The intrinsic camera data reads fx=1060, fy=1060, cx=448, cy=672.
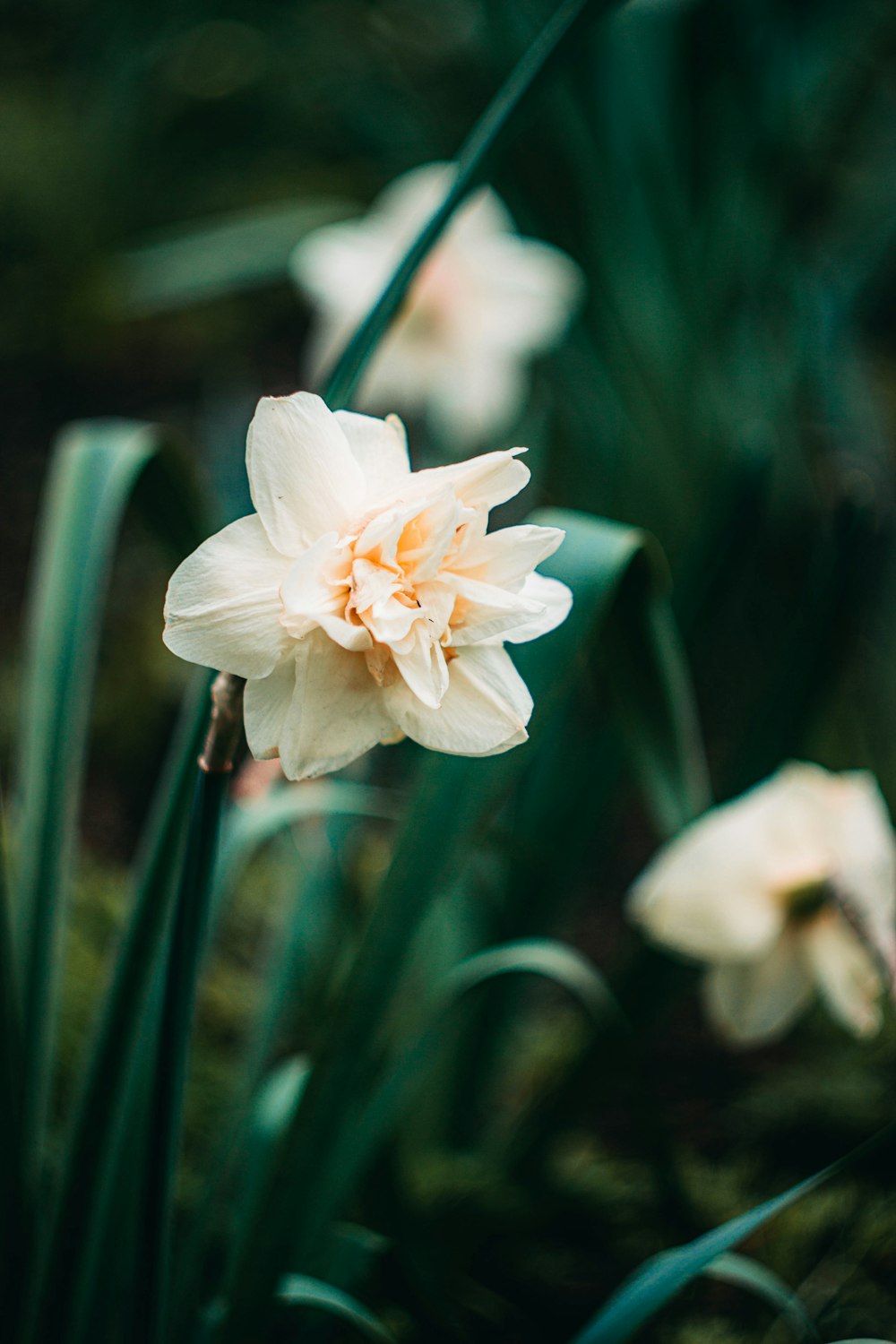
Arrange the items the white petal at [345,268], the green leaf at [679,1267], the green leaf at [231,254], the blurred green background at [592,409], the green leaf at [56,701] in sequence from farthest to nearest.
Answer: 1. the green leaf at [231,254]
2. the white petal at [345,268]
3. the blurred green background at [592,409]
4. the green leaf at [56,701]
5. the green leaf at [679,1267]

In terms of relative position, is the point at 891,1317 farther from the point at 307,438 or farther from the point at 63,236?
the point at 63,236

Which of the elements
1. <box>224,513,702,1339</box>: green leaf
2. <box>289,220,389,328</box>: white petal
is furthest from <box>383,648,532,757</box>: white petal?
<box>289,220,389,328</box>: white petal

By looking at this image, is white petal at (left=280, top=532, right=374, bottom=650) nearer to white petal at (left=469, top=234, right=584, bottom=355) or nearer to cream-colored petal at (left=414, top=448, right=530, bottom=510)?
cream-colored petal at (left=414, top=448, right=530, bottom=510)

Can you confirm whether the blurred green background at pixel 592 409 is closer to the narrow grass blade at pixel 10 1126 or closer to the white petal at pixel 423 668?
the narrow grass blade at pixel 10 1126

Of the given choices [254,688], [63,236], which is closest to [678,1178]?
[254,688]

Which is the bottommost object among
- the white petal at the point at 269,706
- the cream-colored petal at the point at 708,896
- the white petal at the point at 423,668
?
the cream-colored petal at the point at 708,896

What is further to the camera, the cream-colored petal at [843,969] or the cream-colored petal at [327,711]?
the cream-colored petal at [843,969]

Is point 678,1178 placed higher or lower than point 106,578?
higher

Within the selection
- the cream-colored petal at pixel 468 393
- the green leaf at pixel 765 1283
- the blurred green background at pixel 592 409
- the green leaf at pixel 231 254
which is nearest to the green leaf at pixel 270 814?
the blurred green background at pixel 592 409

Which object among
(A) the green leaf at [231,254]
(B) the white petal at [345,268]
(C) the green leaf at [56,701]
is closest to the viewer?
(C) the green leaf at [56,701]
